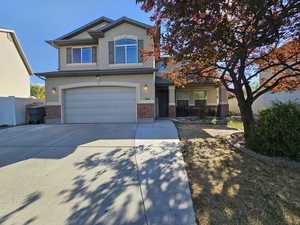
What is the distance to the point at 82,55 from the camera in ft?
37.7

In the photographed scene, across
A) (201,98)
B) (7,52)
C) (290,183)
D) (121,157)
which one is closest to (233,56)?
(290,183)

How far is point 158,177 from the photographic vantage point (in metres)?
3.31

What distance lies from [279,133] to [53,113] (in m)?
12.2

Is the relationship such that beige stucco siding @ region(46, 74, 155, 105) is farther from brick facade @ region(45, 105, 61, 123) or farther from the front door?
the front door

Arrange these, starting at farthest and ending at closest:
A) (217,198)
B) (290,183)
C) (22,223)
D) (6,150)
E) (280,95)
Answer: (280,95), (6,150), (290,183), (217,198), (22,223)

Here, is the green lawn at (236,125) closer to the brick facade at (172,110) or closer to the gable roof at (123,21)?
the brick facade at (172,110)

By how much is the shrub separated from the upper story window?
11.3 metres

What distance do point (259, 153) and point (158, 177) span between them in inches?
127

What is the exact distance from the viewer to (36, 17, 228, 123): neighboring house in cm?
976

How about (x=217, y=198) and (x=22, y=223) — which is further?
(x=217, y=198)

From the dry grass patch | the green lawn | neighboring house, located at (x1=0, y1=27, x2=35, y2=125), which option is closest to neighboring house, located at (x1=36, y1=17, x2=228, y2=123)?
neighboring house, located at (x1=0, y1=27, x2=35, y2=125)

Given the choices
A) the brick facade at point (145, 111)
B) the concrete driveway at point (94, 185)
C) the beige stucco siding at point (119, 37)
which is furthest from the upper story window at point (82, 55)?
the concrete driveway at point (94, 185)

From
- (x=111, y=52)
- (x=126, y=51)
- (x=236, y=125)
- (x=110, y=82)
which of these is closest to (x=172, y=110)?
(x=236, y=125)

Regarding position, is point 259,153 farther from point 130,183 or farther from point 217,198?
point 130,183
